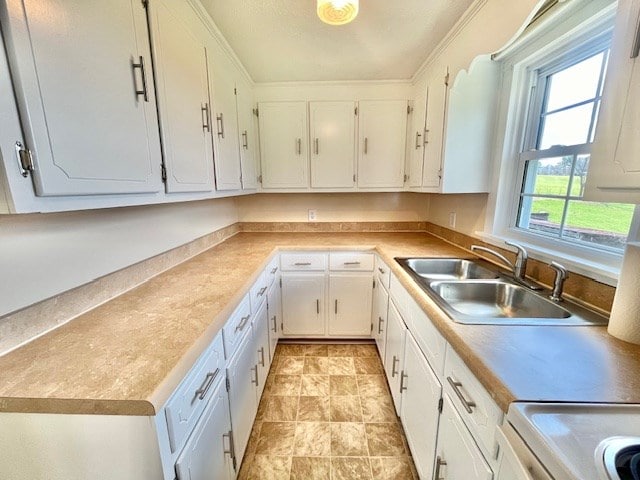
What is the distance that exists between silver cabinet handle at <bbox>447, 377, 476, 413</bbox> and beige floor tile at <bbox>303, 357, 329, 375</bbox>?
4.28ft

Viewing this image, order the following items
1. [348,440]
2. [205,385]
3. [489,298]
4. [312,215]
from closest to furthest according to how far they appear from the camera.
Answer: [205,385]
[489,298]
[348,440]
[312,215]

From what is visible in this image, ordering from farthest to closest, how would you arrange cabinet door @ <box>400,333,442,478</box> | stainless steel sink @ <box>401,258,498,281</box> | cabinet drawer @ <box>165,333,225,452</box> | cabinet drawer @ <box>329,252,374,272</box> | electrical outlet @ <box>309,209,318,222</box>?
1. electrical outlet @ <box>309,209,318,222</box>
2. cabinet drawer @ <box>329,252,374,272</box>
3. stainless steel sink @ <box>401,258,498,281</box>
4. cabinet door @ <box>400,333,442,478</box>
5. cabinet drawer @ <box>165,333,225,452</box>

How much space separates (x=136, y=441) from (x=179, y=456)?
0.15m

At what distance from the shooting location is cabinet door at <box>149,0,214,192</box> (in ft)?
3.46

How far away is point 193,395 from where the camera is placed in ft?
2.54

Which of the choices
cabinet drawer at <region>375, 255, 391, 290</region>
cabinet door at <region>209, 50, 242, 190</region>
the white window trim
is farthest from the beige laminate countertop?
cabinet door at <region>209, 50, 242, 190</region>

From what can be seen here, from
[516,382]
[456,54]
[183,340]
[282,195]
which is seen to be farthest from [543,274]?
[282,195]

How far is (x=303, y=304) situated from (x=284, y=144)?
1.43 metres

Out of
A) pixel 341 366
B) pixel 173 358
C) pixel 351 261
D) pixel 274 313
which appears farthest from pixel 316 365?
pixel 173 358

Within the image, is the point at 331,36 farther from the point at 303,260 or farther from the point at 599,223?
the point at 599,223

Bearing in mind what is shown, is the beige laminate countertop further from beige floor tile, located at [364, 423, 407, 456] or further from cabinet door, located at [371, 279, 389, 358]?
beige floor tile, located at [364, 423, 407, 456]

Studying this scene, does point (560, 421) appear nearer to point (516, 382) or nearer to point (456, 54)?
point (516, 382)

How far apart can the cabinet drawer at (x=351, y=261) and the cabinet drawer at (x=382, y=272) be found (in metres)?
0.08

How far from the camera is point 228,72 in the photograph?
1.75 meters
